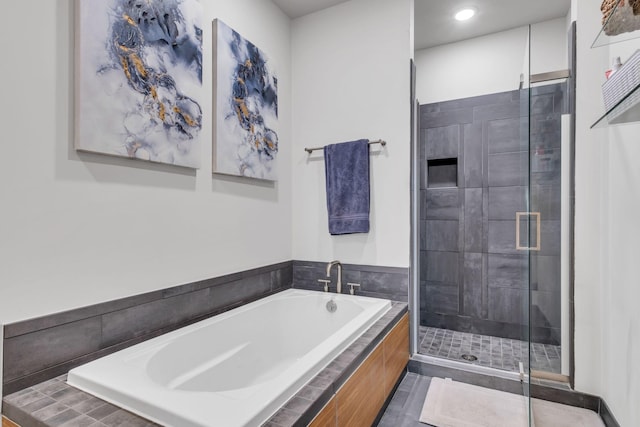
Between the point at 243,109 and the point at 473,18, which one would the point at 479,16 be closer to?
the point at 473,18

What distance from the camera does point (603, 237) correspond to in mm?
1982

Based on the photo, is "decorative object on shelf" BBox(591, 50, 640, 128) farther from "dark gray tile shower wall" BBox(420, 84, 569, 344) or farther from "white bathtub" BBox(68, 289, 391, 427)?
"white bathtub" BBox(68, 289, 391, 427)

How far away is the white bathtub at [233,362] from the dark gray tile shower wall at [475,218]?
1.22 meters

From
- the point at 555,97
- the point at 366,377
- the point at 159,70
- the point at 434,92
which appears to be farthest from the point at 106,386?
the point at 434,92

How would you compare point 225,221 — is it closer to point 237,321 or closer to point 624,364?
point 237,321

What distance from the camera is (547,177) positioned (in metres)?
2.17

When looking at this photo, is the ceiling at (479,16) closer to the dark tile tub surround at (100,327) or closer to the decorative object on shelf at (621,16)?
the decorative object on shelf at (621,16)

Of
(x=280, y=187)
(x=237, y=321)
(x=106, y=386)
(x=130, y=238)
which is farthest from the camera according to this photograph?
(x=280, y=187)

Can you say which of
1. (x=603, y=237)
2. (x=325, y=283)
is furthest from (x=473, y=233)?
(x=325, y=283)

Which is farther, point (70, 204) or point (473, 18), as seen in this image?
point (473, 18)

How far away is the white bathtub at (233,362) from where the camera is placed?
1072 millimetres

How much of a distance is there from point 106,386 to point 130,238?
2.30ft

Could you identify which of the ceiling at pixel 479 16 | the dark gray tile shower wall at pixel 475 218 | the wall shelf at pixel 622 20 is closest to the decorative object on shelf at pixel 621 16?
the wall shelf at pixel 622 20

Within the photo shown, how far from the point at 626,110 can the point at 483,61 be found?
6.50 ft
